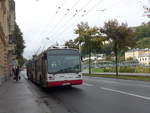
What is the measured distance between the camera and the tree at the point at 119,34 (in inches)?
1451

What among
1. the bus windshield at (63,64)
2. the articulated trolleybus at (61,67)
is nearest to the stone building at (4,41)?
the articulated trolleybus at (61,67)

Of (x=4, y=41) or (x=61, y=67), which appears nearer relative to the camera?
(x=61, y=67)

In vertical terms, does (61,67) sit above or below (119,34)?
below

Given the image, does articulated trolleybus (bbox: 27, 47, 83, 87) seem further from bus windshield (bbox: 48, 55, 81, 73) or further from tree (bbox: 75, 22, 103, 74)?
tree (bbox: 75, 22, 103, 74)

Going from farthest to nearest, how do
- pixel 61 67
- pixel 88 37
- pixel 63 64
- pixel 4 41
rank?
pixel 88 37 → pixel 4 41 → pixel 63 64 → pixel 61 67

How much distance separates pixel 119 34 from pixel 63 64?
1909 centimetres

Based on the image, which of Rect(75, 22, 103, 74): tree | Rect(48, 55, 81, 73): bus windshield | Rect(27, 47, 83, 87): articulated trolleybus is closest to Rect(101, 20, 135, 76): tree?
Rect(75, 22, 103, 74): tree

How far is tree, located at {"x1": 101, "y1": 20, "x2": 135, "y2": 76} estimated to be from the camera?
1451 inches

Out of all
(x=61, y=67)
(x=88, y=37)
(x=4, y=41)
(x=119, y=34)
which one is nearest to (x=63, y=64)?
(x=61, y=67)

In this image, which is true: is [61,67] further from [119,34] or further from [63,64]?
[119,34]

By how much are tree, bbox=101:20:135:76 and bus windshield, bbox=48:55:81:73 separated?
59.8 feet

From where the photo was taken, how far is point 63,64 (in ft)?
62.2

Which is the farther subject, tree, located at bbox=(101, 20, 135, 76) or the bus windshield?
tree, located at bbox=(101, 20, 135, 76)

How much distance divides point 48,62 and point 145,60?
3715 inches
